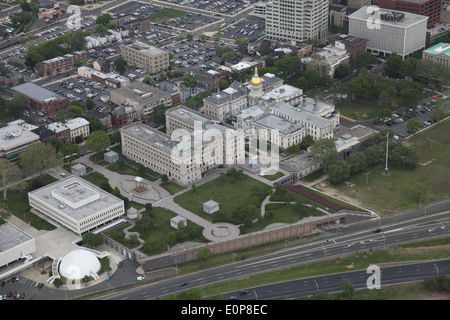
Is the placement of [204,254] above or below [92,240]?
below

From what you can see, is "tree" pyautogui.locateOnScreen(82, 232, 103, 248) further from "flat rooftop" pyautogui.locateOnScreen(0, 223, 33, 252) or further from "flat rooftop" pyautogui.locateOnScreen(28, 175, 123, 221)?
"flat rooftop" pyautogui.locateOnScreen(0, 223, 33, 252)

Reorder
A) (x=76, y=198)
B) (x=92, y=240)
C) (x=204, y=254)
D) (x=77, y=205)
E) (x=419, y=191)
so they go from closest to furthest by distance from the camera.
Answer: (x=204, y=254) < (x=92, y=240) < (x=77, y=205) < (x=76, y=198) < (x=419, y=191)

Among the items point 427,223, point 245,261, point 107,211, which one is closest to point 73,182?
point 107,211

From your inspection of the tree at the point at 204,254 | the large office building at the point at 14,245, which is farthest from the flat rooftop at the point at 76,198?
the tree at the point at 204,254

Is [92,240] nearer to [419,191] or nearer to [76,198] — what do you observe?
[76,198]

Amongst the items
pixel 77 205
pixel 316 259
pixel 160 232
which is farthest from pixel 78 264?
pixel 316 259

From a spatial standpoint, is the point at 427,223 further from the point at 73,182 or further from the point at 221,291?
the point at 73,182
